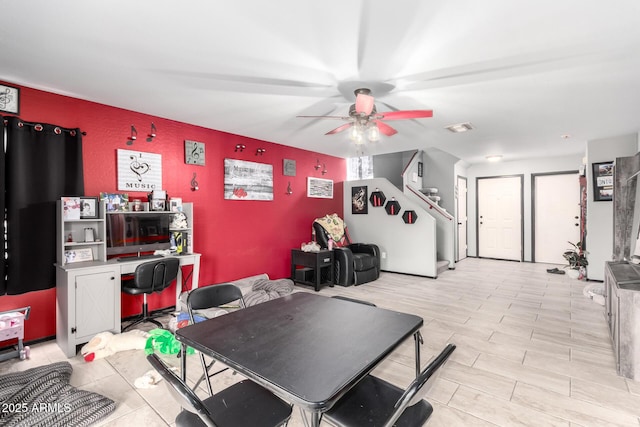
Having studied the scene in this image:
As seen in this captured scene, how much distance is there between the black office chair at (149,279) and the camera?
309 cm

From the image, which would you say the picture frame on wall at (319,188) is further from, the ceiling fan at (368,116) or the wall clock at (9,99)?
the wall clock at (9,99)

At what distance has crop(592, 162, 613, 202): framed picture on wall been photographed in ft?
15.9

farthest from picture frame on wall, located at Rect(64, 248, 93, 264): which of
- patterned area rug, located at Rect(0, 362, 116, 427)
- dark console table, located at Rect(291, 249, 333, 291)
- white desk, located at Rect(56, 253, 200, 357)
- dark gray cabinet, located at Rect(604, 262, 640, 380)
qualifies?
dark gray cabinet, located at Rect(604, 262, 640, 380)

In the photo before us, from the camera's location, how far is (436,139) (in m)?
5.02

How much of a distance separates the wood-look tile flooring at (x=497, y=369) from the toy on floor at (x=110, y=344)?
0.24ft

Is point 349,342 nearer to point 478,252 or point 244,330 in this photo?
point 244,330

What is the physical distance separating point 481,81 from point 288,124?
234 cm

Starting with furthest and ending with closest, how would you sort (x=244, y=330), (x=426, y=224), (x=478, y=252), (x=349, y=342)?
(x=478, y=252) < (x=426, y=224) < (x=244, y=330) < (x=349, y=342)

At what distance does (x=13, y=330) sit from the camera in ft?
8.82

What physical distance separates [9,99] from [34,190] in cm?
84

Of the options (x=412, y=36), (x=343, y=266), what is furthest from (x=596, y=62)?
(x=343, y=266)

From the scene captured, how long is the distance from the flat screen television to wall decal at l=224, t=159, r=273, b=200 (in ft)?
3.51

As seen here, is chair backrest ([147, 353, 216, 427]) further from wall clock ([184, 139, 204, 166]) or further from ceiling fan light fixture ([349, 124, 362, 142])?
wall clock ([184, 139, 204, 166])

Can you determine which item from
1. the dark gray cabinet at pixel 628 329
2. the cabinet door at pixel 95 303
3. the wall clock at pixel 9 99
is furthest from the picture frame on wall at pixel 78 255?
the dark gray cabinet at pixel 628 329
